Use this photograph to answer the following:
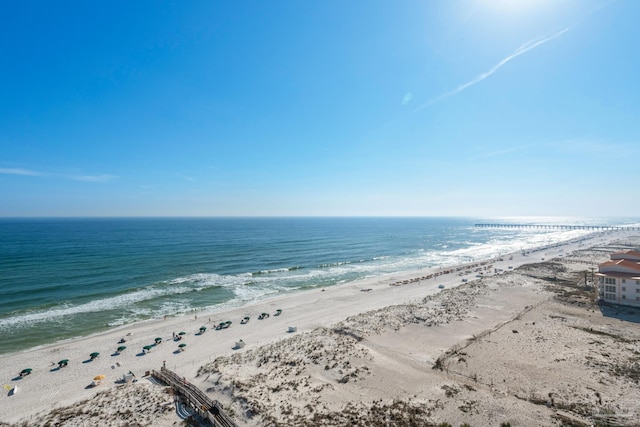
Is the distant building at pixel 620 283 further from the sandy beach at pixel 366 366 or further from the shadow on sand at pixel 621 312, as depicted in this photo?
the sandy beach at pixel 366 366

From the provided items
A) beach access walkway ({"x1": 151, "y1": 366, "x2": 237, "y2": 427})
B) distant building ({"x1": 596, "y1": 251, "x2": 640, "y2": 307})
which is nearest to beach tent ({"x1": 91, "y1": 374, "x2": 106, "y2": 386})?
beach access walkway ({"x1": 151, "y1": 366, "x2": 237, "y2": 427})

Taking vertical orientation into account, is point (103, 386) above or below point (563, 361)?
below

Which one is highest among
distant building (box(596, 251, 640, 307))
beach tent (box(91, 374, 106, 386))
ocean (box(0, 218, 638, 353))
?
distant building (box(596, 251, 640, 307))

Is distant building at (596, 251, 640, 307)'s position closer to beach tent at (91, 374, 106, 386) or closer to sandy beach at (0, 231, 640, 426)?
sandy beach at (0, 231, 640, 426)

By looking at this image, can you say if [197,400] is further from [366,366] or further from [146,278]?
[146,278]

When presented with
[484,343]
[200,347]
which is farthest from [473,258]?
[200,347]

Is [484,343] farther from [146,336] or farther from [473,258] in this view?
[473,258]

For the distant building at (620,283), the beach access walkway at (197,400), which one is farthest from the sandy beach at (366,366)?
the distant building at (620,283)

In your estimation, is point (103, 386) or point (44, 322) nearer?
point (103, 386)
